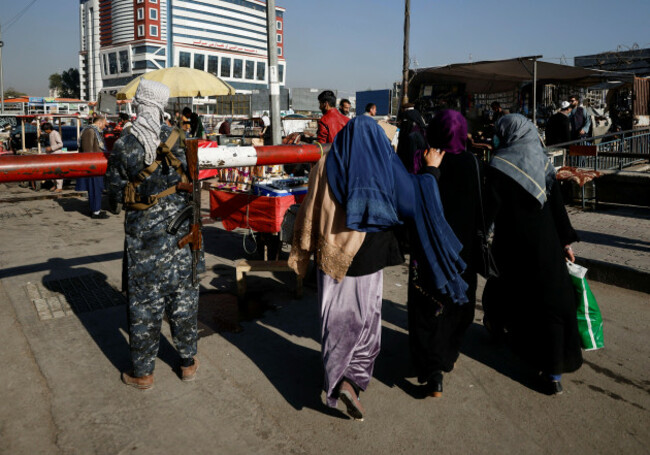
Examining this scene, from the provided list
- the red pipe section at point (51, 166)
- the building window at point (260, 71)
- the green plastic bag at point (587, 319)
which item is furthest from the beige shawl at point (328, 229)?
the building window at point (260, 71)

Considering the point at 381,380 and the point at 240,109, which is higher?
the point at 240,109

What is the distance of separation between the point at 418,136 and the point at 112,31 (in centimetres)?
10656

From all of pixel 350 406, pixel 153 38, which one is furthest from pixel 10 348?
pixel 153 38

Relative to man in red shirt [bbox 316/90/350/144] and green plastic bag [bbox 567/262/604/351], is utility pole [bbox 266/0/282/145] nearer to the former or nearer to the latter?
man in red shirt [bbox 316/90/350/144]

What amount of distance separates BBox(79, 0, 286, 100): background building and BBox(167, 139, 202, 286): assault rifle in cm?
9533

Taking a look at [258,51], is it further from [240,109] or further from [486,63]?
[486,63]

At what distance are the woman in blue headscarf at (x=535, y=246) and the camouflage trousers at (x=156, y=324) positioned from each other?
1985mm

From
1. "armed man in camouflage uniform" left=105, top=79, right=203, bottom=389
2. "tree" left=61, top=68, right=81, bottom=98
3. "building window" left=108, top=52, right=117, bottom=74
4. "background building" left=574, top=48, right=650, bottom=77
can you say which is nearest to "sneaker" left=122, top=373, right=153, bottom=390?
"armed man in camouflage uniform" left=105, top=79, right=203, bottom=389

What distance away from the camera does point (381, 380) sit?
322 centimetres

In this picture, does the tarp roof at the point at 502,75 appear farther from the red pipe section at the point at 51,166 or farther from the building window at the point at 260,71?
the building window at the point at 260,71

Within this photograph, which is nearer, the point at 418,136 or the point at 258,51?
the point at 418,136

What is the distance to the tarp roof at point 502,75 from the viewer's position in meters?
12.8

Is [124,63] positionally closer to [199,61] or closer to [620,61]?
[199,61]

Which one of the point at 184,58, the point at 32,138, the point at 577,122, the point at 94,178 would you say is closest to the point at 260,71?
the point at 184,58
